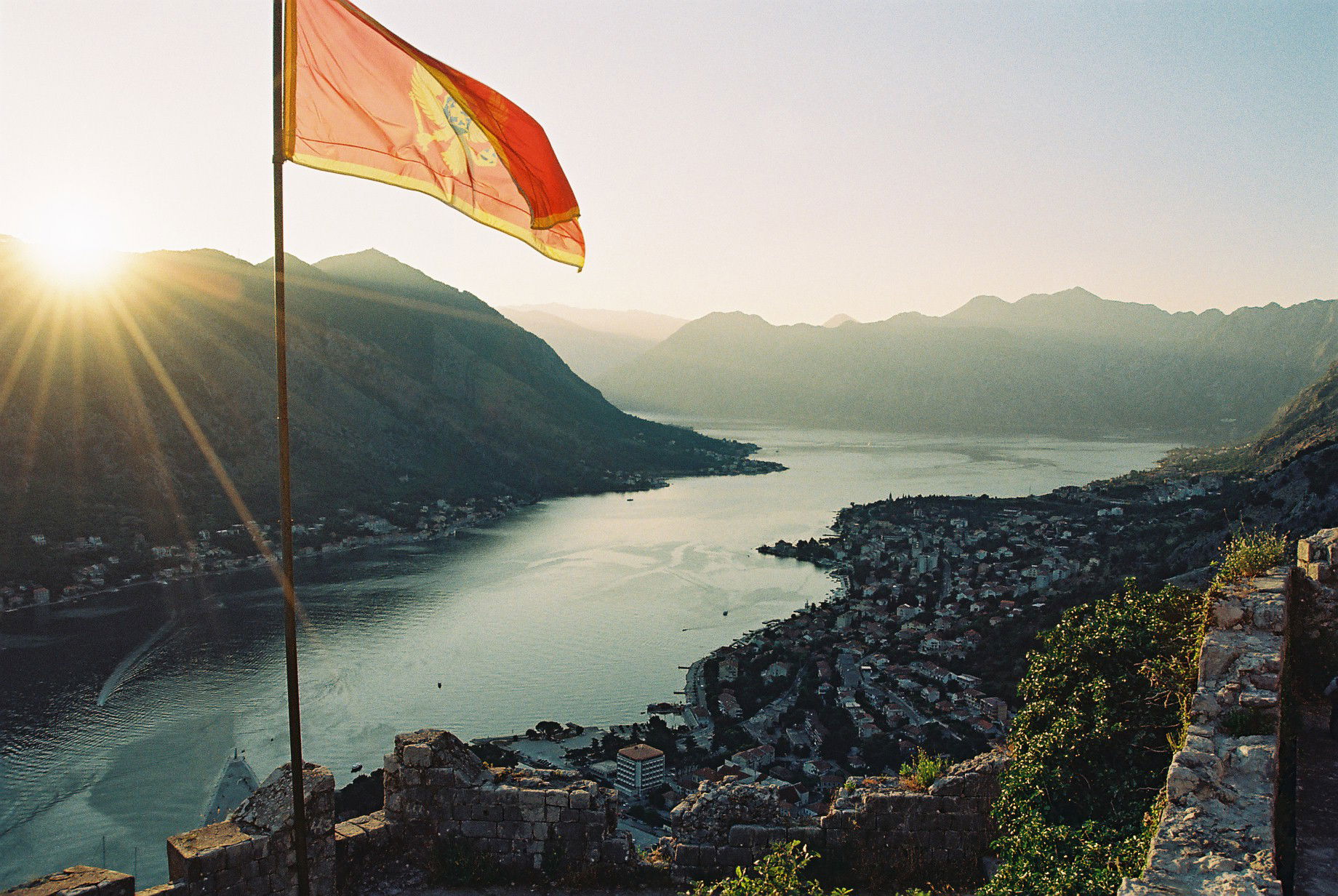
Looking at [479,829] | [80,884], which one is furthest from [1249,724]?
[80,884]

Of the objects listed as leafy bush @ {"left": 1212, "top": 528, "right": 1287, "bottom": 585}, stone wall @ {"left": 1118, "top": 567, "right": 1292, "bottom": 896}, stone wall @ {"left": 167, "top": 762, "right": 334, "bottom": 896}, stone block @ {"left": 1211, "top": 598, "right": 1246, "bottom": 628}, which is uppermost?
leafy bush @ {"left": 1212, "top": 528, "right": 1287, "bottom": 585}

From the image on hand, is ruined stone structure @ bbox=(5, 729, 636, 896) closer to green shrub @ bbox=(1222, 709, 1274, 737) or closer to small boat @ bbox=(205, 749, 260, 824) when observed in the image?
green shrub @ bbox=(1222, 709, 1274, 737)

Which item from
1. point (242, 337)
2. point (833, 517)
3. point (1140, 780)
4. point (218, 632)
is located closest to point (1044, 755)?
point (1140, 780)

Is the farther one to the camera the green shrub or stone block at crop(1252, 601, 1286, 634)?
stone block at crop(1252, 601, 1286, 634)

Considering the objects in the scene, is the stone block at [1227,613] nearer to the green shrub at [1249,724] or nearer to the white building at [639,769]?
the green shrub at [1249,724]

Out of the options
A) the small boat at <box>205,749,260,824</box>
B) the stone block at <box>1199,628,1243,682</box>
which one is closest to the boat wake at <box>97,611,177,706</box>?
the small boat at <box>205,749,260,824</box>

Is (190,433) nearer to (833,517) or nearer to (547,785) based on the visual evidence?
(833,517)
